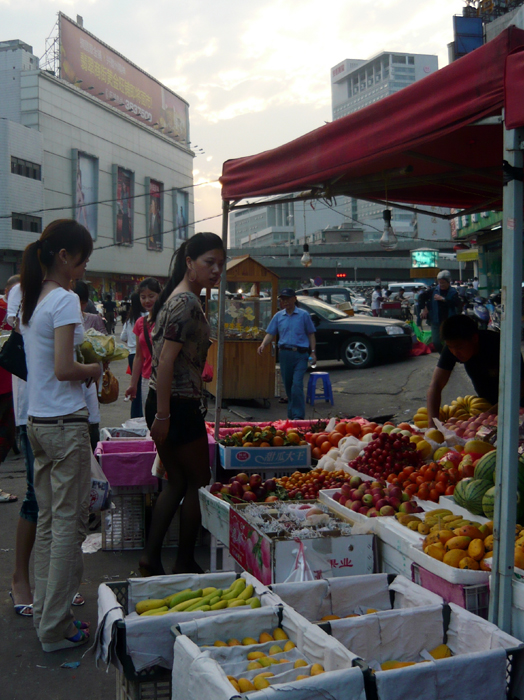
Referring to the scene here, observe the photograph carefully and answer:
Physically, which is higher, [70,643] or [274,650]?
[274,650]

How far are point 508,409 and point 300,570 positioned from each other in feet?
4.26

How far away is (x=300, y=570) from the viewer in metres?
→ 3.07

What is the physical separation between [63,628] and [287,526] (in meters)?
1.28

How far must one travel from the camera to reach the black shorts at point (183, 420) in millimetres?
3613

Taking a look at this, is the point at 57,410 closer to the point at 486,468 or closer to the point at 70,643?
the point at 70,643

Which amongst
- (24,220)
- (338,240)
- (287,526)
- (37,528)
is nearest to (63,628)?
(37,528)

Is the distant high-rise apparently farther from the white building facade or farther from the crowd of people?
the crowd of people

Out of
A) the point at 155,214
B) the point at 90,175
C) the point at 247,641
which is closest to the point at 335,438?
the point at 247,641

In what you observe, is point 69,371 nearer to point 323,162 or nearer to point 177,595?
point 177,595

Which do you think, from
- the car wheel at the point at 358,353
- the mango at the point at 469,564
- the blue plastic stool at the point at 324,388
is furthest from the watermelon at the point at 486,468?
the car wheel at the point at 358,353

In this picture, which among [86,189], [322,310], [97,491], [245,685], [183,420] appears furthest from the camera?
[86,189]

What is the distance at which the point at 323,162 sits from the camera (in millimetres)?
3564

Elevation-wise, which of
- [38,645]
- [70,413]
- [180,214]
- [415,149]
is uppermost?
[180,214]

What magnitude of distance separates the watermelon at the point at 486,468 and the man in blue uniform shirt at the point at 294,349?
16.5ft
